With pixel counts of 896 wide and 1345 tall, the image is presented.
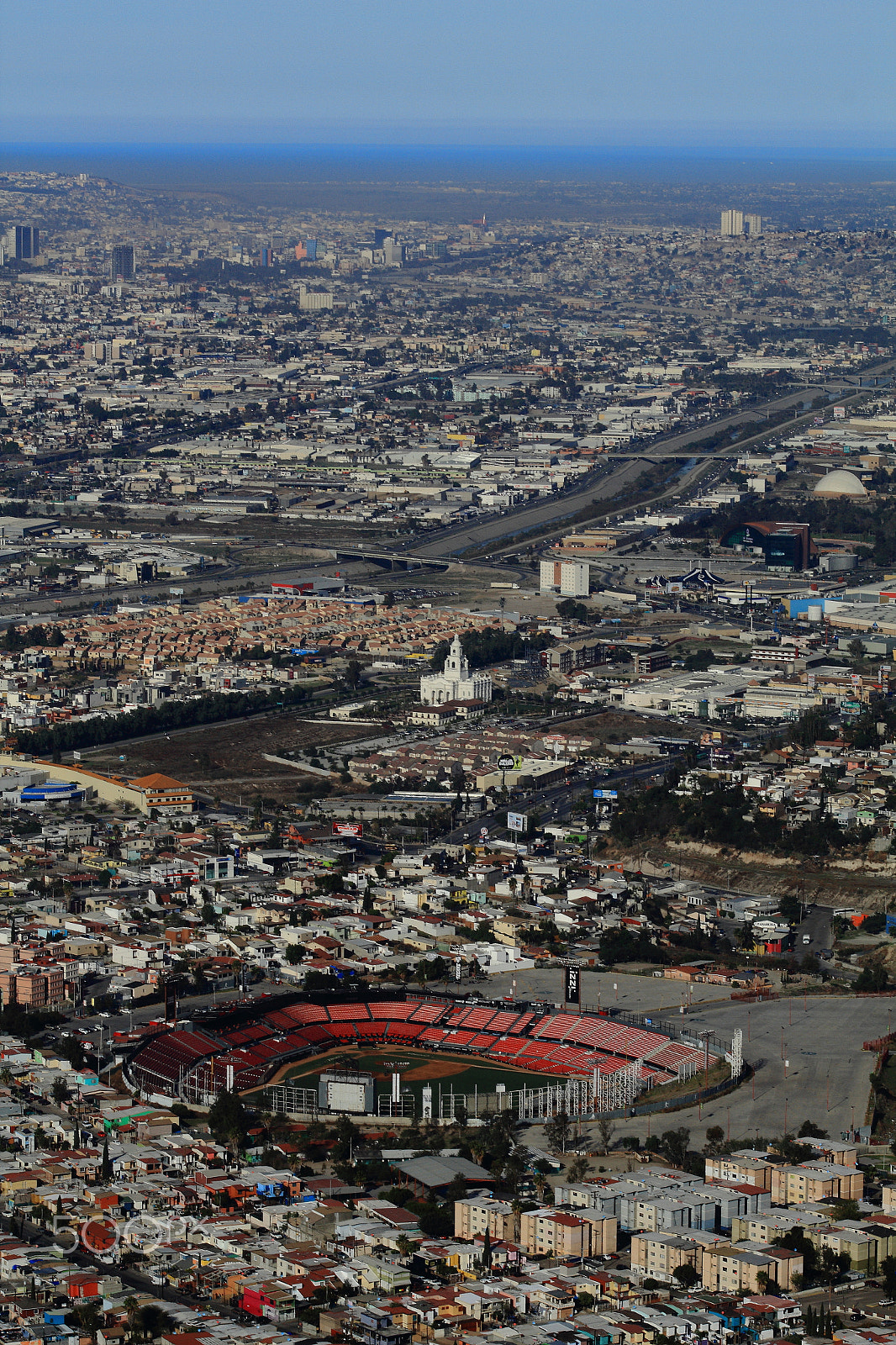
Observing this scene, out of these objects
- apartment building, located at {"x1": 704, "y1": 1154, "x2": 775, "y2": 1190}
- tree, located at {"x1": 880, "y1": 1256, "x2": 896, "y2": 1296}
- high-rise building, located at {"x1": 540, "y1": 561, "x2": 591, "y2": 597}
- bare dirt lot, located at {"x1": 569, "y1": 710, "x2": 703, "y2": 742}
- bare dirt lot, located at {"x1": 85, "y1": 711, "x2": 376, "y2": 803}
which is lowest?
bare dirt lot, located at {"x1": 85, "y1": 711, "x2": 376, "y2": 803}

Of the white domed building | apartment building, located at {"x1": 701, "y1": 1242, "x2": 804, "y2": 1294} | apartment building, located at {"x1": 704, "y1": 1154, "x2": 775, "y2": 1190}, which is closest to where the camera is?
apartment building, located at {"x1": 701, "y1": 1242, "x2": 804, "y2": 1294}

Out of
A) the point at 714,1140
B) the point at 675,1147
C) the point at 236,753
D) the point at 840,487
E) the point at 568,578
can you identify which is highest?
the point at 840,487

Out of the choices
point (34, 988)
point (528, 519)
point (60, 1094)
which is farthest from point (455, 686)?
point (528, 519)

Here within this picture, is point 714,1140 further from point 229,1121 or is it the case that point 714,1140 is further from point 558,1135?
point 229,1121

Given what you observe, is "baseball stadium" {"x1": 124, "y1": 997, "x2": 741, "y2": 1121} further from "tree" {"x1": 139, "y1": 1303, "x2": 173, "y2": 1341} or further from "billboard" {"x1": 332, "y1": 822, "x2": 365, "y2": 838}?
"billboard" {"x1": 332, "y1": 822, "x2": 365, "y2": 838}

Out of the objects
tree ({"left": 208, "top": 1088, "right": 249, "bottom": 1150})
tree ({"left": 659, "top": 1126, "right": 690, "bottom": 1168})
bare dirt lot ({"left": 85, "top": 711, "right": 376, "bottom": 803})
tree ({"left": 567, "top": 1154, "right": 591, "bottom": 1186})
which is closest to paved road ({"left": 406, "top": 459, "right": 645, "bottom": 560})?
bare dirt lot ({"left": 85, "top": 711, "right": 376, "bottom": 803})
